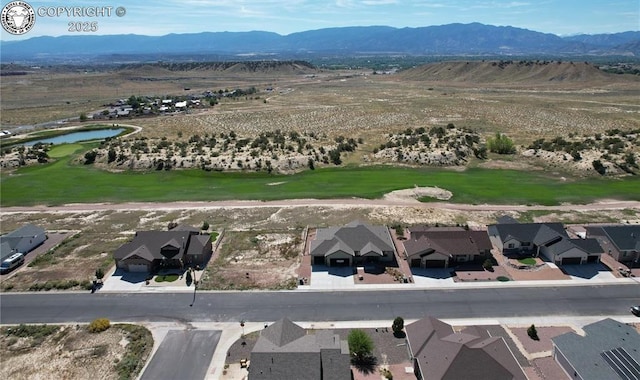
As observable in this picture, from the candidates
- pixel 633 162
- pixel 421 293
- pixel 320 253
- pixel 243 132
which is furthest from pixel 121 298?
pixel 633 162

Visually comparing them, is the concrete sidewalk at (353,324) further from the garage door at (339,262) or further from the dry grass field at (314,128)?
the garage door at (339,262)

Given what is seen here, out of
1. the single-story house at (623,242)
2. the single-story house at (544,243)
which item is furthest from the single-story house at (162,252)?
the single-story house at (623,242)

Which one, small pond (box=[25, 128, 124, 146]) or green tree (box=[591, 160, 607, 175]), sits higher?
green tree (box=[591, 160, 607, 175])

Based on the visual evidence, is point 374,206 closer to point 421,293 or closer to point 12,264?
point 421,293

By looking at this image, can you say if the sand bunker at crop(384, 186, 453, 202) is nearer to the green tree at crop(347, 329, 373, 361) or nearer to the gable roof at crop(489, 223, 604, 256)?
the gable roof at crop(489, 223, 604, 256)

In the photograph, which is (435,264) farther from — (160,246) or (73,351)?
(73,351)

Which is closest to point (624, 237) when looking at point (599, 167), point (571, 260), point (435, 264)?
point (571, 260)

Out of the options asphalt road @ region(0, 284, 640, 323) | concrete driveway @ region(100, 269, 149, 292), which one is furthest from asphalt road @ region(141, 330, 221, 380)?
concrete driveway @ region(100, 269, 149, 292)
